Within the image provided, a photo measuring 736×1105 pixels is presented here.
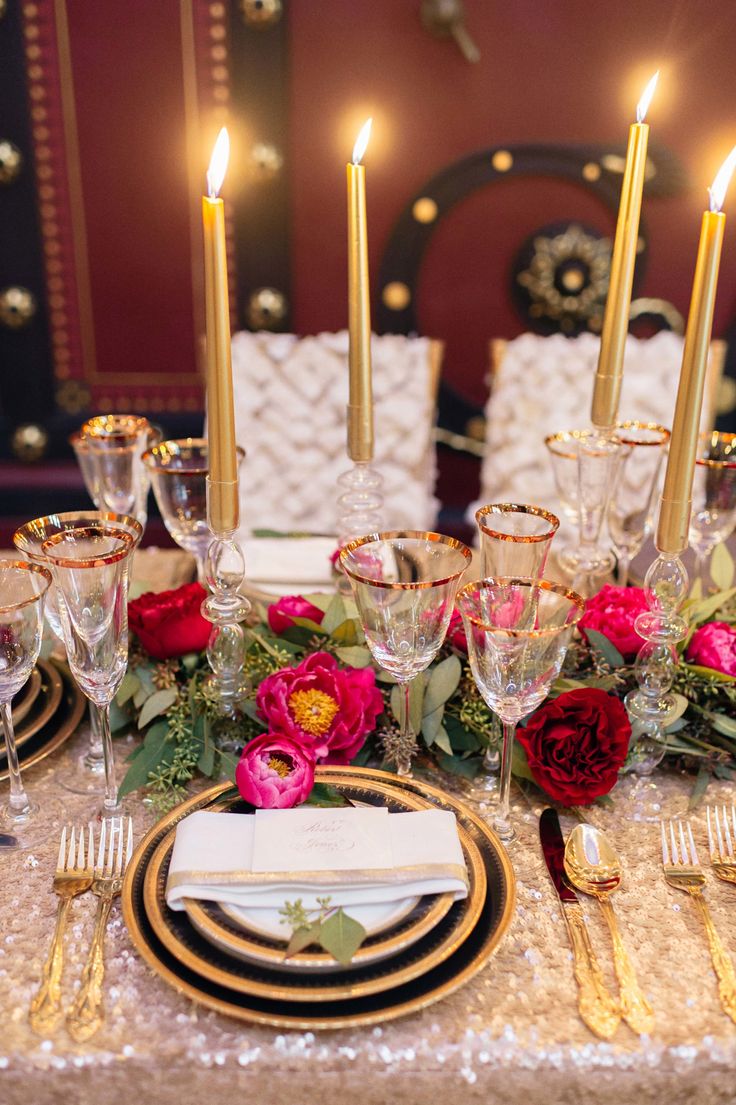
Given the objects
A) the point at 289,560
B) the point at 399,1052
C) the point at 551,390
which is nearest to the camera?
the point at 399,1052

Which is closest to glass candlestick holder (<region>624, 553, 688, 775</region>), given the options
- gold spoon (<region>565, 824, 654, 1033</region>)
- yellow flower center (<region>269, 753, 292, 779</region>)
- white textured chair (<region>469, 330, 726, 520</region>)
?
gold spoon (<region>565, 824, 654, 1033</region>)

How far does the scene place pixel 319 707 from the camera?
907 millimetres

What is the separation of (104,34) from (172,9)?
0.17 m

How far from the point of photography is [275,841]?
0.77m

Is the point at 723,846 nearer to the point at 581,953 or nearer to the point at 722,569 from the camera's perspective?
the point at 581,953

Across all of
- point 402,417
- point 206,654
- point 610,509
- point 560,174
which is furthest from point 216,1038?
point 560,174

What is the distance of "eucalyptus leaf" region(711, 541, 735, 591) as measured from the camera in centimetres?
116

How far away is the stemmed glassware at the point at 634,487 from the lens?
3.73ft

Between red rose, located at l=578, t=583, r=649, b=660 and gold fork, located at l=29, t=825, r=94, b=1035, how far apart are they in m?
0.54

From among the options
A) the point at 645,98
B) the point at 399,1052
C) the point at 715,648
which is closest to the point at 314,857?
the point at 399,1052

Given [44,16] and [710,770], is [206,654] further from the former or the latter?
[44,16]

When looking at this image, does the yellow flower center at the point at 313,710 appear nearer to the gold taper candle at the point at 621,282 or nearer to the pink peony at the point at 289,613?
the pink peony at the point at 289,613

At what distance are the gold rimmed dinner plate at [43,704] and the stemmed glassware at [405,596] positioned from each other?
0.37 metres

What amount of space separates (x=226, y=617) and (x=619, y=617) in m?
0.41
